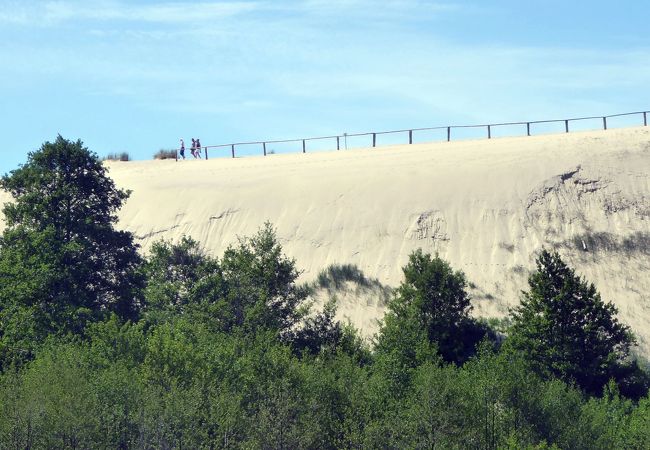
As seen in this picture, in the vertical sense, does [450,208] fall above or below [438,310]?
above

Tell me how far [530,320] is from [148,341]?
14156mm

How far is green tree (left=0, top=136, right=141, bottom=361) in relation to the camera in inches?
2066

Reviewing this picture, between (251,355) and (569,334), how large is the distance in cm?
1237

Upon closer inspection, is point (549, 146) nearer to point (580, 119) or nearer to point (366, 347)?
point (580, 119)

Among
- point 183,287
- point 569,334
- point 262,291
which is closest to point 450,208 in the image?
point 183,287

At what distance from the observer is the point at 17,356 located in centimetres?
4959

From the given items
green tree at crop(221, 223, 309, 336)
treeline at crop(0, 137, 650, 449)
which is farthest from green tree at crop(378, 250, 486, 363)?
green tree at crop(221, 223, 309, 336)

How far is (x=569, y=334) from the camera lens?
50.0 m

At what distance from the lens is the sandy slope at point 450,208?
6494 centimetres

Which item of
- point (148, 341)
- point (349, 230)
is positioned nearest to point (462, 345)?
point (148, 341)

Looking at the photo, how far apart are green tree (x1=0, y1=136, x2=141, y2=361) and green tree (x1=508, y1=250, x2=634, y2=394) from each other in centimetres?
1575

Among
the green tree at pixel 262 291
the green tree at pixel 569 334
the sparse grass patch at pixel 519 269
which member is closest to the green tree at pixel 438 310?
the green tree at pixel 569 334

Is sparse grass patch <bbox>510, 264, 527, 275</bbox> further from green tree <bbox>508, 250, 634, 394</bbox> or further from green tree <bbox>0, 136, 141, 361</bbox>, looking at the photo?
green tree <bbox>0, 136, 141, 361</bbox>

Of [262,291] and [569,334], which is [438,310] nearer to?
[569,334]
